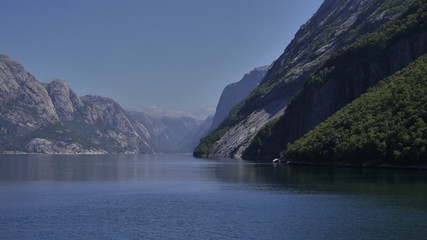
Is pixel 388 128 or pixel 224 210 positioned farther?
pixel 388 128

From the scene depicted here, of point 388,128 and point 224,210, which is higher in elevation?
A: point 388,128

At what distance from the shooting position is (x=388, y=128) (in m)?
164

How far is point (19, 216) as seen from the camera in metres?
77.4

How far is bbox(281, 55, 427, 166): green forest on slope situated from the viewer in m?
149

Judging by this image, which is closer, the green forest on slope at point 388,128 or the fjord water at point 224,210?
the fjord water at point 224,210

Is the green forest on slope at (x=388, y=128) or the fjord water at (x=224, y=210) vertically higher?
the green forest on slope at (x=388, y=128)

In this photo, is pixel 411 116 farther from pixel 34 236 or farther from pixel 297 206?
pixel 34 236

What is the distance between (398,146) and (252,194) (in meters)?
66.2

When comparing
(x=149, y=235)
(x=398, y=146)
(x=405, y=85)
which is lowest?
(x=149, y=235)

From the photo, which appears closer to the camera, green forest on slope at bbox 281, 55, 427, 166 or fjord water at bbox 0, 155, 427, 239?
fjord water at bbox 0, 155, 427, 239

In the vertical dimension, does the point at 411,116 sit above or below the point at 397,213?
above

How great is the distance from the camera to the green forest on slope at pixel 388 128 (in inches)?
5885

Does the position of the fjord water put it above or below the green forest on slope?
below

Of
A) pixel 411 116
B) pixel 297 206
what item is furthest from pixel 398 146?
pixel 297 206
